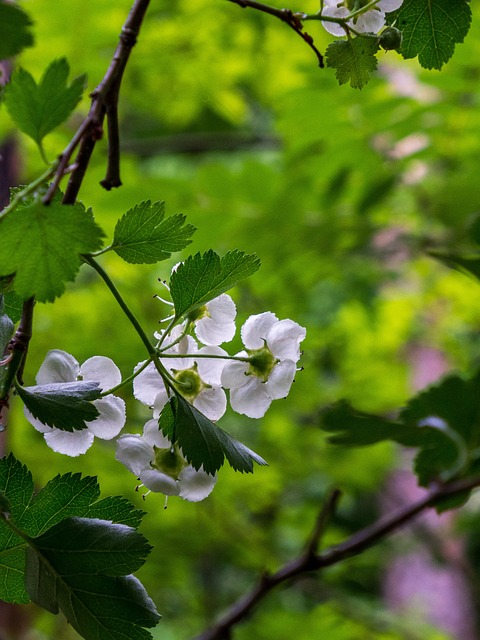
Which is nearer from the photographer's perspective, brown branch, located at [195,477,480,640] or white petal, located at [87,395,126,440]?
white petal, located at [87,395,126,440]

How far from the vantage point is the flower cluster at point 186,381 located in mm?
354

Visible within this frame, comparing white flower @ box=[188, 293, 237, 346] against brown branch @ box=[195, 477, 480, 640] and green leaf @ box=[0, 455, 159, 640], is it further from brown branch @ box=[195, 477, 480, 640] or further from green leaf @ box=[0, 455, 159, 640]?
brown branch @ box=[195, 477, 480, 640]

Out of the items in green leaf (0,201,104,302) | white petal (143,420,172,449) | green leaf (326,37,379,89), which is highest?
green leaf (326,37,379,89)

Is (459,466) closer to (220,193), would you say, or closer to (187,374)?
(187,374)

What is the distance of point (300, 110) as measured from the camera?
1.13 metres

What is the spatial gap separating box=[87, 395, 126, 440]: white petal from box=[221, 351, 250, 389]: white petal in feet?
0.16

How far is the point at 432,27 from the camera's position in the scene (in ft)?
1.18

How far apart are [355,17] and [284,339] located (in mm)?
154

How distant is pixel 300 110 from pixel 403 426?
0.66m

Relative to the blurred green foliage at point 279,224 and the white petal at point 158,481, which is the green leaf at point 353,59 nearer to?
the white petal at point 158,481

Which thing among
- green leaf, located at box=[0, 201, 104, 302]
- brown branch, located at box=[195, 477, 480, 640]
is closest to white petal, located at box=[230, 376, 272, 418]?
green leaf, located at box=[0, 201, 104, 302]

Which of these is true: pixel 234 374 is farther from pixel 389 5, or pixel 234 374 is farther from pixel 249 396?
pixel 389 5

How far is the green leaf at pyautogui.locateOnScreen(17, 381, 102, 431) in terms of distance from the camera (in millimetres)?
333

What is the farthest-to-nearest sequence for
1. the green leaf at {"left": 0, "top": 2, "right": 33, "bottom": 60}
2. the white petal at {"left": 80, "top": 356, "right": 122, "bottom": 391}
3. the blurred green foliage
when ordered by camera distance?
the blurred green foliage < the white petal at {"left": 80, "top": 356, "right": 122, "bottom": 391} < the green leaf at {"left": 0, "top": 2, "right": 33, "bottom": 60}
